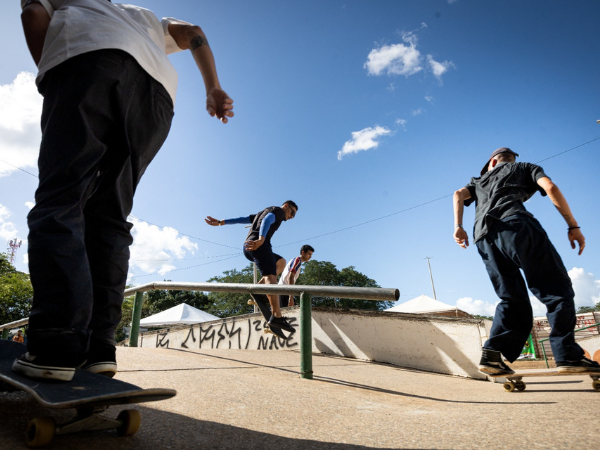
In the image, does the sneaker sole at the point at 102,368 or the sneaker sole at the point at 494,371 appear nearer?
the sneaker sole at the point at 102,368

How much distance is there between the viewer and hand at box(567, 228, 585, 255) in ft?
9.55

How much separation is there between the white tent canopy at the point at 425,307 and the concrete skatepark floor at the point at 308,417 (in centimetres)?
1858

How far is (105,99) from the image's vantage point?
135 centimetres

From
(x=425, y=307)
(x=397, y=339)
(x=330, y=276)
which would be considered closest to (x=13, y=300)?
(x=425, y=307)

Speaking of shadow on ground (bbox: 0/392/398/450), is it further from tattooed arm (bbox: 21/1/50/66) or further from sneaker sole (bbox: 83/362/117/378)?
tattooed arm (bbox: 21/1/50/66)

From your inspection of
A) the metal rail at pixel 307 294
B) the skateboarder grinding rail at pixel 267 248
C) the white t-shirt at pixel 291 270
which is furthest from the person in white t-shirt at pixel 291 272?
the metal rail at pixel 307 294

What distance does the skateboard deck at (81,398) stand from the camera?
912mm

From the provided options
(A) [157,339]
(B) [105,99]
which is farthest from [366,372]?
(A) [157,339]

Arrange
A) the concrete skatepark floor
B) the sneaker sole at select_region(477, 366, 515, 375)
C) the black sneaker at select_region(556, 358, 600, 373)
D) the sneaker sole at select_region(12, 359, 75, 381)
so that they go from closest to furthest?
1. the sneaker sole at select_region(12, 359, 75, 381)
2. the concrete skatepark floor
3. the black sneaker at select_region(556, 358, 600, 373)
4. the sneaker sole at select_region(477, 366, 515, 375)

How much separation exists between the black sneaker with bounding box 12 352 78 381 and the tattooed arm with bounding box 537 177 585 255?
3317 millimetres

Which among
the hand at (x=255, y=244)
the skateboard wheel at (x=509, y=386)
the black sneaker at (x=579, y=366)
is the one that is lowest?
the skateboard wheel at (x=509, y=386)

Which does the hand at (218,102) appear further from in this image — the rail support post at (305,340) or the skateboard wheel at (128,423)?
the rail support post at (305,340)

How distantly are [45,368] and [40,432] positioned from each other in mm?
172

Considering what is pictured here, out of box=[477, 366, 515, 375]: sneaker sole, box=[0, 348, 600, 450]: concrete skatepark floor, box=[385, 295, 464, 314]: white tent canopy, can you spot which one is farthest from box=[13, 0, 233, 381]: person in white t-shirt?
box=[385, 295, 464, 314]: white tent canopy
